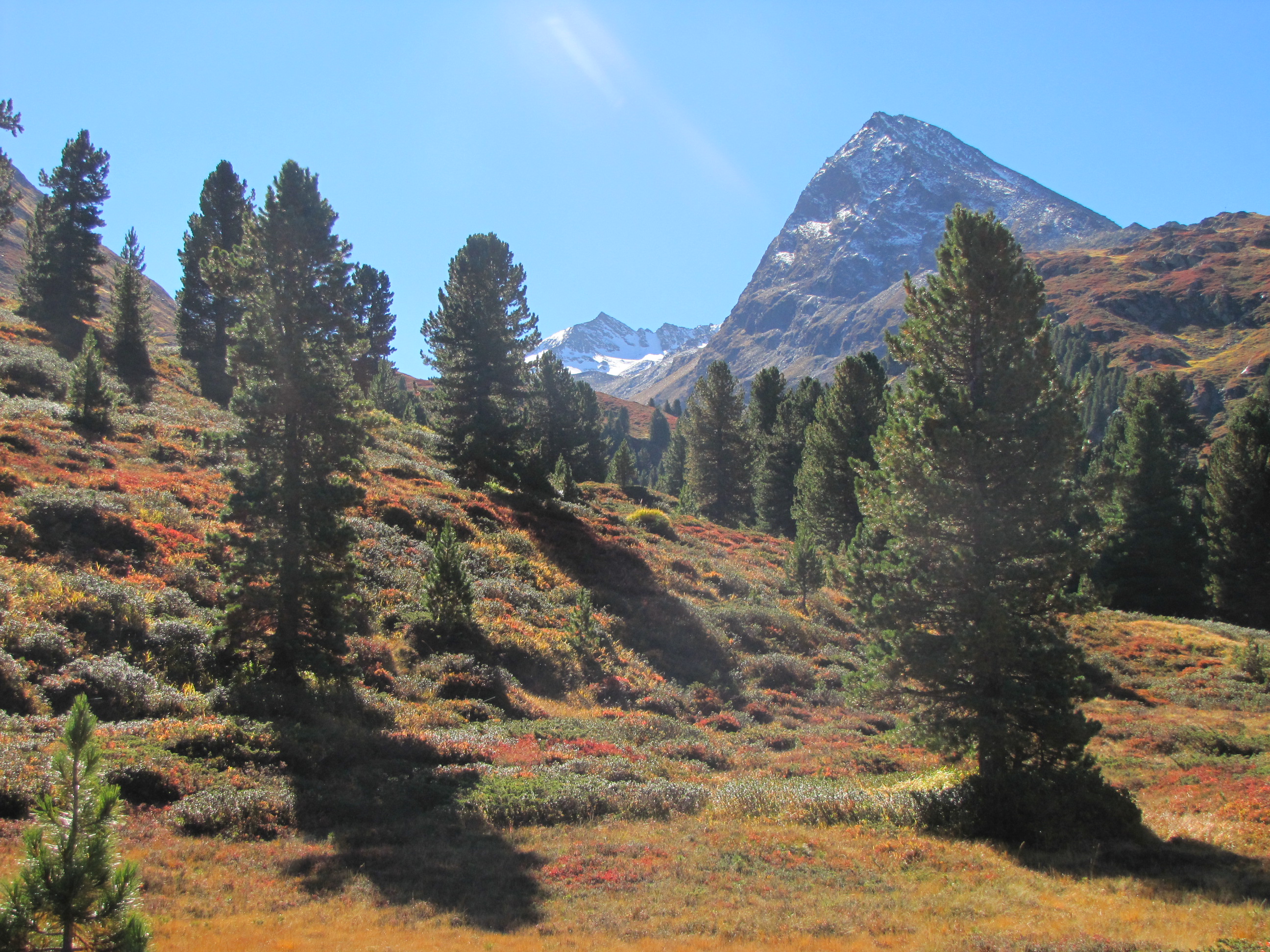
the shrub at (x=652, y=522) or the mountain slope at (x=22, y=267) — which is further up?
the mountain slope at (x=22, y=267)

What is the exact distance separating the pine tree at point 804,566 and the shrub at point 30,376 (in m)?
33.8

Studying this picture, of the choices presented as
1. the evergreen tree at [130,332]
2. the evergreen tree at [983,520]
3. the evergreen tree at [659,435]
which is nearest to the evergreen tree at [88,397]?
the evergreen tree at [130,332]

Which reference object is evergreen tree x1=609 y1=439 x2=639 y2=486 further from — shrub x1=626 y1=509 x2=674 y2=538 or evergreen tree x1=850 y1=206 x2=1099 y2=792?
evergreen tree x1=850 y1=206 x2=1099 y2=792

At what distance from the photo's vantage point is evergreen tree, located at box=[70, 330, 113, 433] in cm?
2723

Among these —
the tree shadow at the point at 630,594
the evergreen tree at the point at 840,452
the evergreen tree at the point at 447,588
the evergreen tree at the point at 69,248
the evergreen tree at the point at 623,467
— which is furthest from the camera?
the evergreen tree at the point at 623,467

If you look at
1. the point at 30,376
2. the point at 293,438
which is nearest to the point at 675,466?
the point at 30,376

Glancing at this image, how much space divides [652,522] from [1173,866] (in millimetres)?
32007

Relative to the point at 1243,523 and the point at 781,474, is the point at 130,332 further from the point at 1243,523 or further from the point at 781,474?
the point at 1243,523

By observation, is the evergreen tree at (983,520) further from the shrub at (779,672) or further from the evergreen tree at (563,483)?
the evergreen tree at (563,483)

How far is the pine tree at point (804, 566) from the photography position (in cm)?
3166

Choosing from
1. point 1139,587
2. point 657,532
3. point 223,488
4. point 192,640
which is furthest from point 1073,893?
point 1139,587

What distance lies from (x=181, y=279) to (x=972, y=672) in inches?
2005

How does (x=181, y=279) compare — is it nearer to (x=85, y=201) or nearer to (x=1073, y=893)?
(x=85, y=201)

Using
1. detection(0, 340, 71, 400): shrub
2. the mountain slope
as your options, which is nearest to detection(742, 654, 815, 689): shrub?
detection(0, 340, 71, 400): shrub
